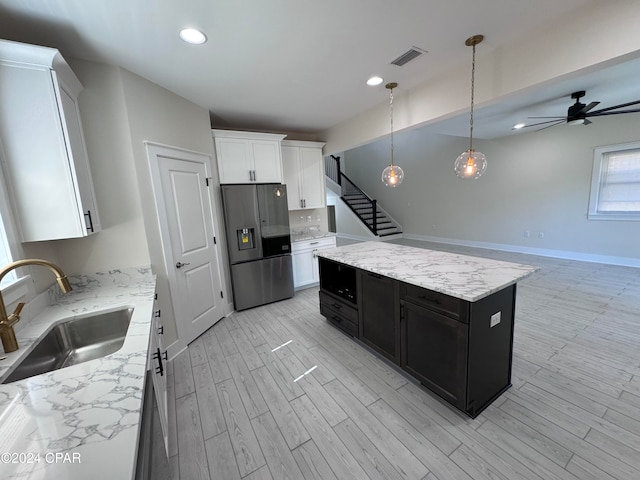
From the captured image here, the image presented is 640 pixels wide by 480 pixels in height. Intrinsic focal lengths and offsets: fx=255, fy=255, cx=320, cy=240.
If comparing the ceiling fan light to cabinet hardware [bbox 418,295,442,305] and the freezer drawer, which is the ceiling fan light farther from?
the freezer drawer

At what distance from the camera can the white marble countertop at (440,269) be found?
1.66 meters

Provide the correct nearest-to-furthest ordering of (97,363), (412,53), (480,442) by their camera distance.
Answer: (97,363)
(480,442)
(412,53)

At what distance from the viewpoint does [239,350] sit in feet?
8.94

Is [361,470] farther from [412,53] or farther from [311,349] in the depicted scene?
[412,53]

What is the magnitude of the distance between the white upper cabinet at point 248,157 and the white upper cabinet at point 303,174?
1.27 feet

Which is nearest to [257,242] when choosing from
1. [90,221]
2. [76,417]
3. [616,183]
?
[90,221]

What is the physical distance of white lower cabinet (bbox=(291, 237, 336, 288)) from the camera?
166 inches

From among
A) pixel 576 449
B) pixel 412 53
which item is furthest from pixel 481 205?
pixel 576 449

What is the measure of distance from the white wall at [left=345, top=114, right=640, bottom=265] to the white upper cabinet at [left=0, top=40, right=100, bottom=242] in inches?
162

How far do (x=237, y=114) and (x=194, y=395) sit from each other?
3.38 m

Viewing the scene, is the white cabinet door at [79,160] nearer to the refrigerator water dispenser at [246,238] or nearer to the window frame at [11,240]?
the window frame at [11,240]

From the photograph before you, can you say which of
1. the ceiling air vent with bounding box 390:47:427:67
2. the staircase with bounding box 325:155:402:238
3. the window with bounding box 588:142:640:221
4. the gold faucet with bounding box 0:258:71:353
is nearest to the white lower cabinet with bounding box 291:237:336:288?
the ceiling air vent with bounding box 390:47:427:67

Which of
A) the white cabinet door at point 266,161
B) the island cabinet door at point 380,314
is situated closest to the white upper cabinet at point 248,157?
the white cabinet door at point 266,161

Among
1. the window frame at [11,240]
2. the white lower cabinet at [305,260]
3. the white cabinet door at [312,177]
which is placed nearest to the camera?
the window frame at [11,240]
